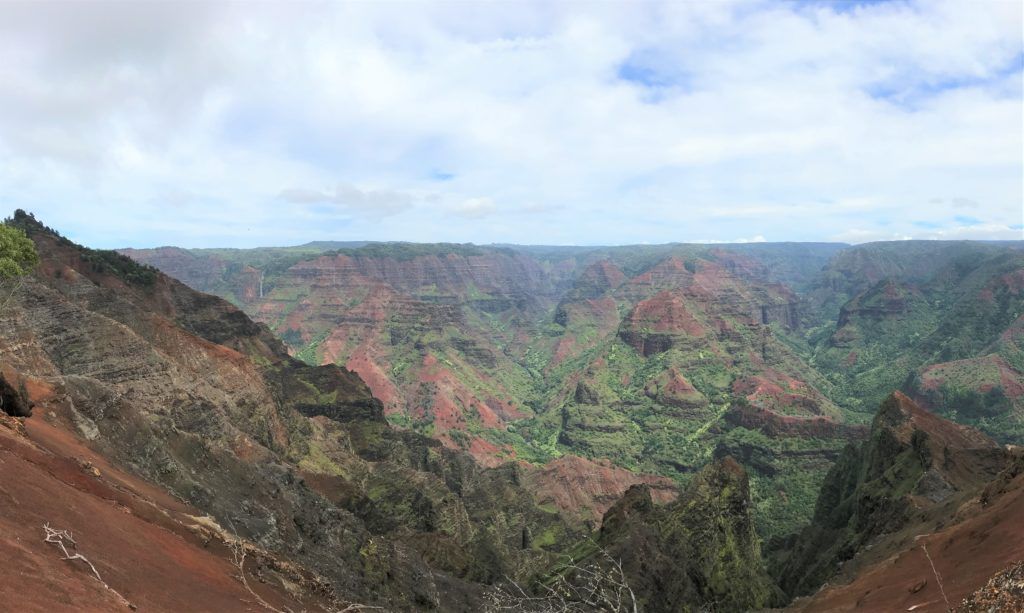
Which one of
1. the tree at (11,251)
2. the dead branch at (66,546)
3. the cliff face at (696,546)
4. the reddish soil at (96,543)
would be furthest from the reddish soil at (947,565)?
the tree at (11,251)

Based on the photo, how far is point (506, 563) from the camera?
204 ft

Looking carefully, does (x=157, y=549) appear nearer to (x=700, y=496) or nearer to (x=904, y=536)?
(x=904, y=536)

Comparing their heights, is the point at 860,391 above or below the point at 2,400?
below

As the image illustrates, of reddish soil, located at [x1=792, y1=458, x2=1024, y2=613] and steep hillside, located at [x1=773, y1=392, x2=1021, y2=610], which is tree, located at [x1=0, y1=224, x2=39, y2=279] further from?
steep hillside, located at [x1=773, y1=392, x2=1021, y2=610]

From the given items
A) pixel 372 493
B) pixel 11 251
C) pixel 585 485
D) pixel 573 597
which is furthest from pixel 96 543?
pixel 585 485

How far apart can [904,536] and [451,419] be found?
465 ft

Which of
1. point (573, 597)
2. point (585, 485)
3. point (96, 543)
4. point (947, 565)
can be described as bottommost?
point (585, 485)

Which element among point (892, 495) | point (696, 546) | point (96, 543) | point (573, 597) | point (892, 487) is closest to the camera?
point (96, 543)

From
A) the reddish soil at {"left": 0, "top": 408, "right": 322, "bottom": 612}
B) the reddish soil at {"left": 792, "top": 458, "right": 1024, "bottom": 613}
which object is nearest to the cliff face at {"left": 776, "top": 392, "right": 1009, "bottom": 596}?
the reddish soil at {"left": 792, "top": 458, "right": 1024, "bottom": 613}

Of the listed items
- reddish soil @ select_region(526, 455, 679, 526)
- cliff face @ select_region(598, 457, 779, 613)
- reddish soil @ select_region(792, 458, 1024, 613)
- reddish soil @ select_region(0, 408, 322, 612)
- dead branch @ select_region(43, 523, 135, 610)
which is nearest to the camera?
reddish soil @ select_region(0, 408, 322, 612)

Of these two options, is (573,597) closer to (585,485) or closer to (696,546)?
(696,546)

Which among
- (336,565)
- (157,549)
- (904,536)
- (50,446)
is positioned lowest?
(904,536)

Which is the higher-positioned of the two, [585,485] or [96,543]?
[96,543]

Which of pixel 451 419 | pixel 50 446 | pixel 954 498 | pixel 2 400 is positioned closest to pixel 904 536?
pixel 954 498
